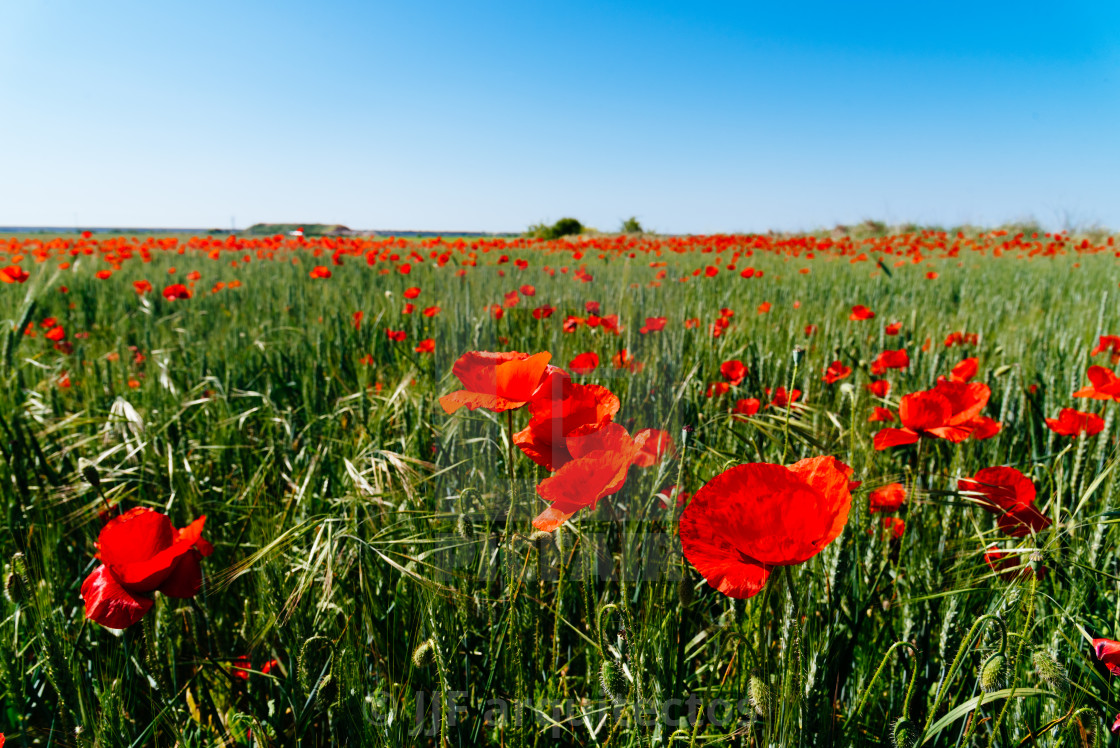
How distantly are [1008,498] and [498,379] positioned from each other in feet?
2.13

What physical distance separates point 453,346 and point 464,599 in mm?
1022

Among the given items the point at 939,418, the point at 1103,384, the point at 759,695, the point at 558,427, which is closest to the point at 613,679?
the point at 759,695

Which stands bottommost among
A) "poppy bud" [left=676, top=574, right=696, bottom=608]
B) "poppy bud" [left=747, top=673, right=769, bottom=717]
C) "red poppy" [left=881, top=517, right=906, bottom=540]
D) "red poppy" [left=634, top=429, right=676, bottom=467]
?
"red poppy" [left=881, top=517, right=906, bottom=540]

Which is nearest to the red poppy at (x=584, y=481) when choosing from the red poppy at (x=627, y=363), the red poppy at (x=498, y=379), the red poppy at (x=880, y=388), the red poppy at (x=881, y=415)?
the red poppy at (x=498, y=379)

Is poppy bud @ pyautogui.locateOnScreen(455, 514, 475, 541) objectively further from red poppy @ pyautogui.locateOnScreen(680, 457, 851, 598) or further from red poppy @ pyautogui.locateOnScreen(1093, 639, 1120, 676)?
red poppy @ pyautogui.locateOnScreen(1093, 639, 1120, 676)

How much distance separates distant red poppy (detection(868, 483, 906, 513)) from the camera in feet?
2.89

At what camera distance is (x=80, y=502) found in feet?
4.58

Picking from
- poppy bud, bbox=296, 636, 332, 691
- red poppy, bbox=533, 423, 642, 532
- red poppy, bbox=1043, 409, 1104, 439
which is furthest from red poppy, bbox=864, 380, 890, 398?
poppy bud, bbox=296, 636, 332, 691

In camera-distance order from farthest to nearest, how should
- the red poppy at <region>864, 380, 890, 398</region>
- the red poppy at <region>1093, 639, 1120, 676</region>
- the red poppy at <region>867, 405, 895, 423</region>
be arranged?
the red poppy at <region>864, 380, 890, 398</region> < the red poppy at <region>867, 405, 895, 423</region> < the red poppy at <region>1093, 639, 1120, 676</region>

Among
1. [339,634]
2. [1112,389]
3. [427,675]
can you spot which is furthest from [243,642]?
[1112,389]

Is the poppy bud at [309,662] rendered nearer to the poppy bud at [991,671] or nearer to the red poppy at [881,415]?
the poppy bud at [991,671]

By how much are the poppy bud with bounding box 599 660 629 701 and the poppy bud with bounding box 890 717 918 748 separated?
267 mm

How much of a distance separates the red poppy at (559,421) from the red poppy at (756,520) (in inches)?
6.5

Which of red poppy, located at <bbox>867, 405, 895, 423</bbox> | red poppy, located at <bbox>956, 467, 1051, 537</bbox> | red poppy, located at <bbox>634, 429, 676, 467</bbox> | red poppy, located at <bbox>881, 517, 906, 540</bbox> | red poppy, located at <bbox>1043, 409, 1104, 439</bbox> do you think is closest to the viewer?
red poppy, located at <bbox>956, 467, 1051, 537</bbox>
